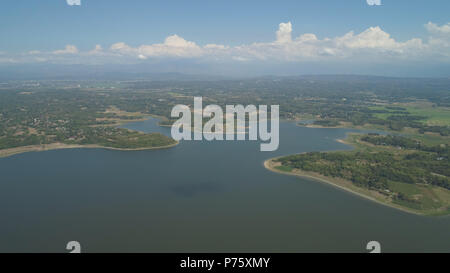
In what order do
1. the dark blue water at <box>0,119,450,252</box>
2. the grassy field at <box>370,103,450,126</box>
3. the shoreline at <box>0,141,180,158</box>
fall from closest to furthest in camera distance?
the dark blue water at <box>0,119,450,252</box> < the shoreline at <box>0,141,180,158</box> < the grassy field at <box>370,103,450,126</box>

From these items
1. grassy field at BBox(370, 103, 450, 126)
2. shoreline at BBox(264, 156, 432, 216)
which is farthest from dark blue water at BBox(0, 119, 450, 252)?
grassy field at BBox(370, 103, 450, 126)

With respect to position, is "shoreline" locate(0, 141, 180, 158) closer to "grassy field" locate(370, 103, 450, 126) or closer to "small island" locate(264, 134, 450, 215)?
"small island" locate(264, 134, 450, 215)

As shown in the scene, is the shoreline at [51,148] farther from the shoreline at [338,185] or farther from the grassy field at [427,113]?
the grassy field at [427,113]

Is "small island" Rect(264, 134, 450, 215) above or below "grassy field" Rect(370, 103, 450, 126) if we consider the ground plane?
below

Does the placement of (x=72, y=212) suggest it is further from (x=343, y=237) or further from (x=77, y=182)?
(x=343, y=237)

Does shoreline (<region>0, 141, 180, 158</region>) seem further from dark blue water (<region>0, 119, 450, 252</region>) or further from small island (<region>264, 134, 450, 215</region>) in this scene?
small island (<region>264, 134, 450, 215</region>)

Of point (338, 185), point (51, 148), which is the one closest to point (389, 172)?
point (338, 185)

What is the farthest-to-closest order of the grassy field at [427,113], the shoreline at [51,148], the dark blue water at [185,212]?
the grassy field at [427,113]
the shoreline at [51,148]
the dark blue water at [185,212]

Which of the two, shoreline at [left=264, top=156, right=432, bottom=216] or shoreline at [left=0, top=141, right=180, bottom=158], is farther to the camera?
shoreline at [left=0, top=141, right=180, bottom=158]

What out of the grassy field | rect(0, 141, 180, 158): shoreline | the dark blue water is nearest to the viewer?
the dark blue water

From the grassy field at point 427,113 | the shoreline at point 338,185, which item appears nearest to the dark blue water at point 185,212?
the shoreline at point 338,185
